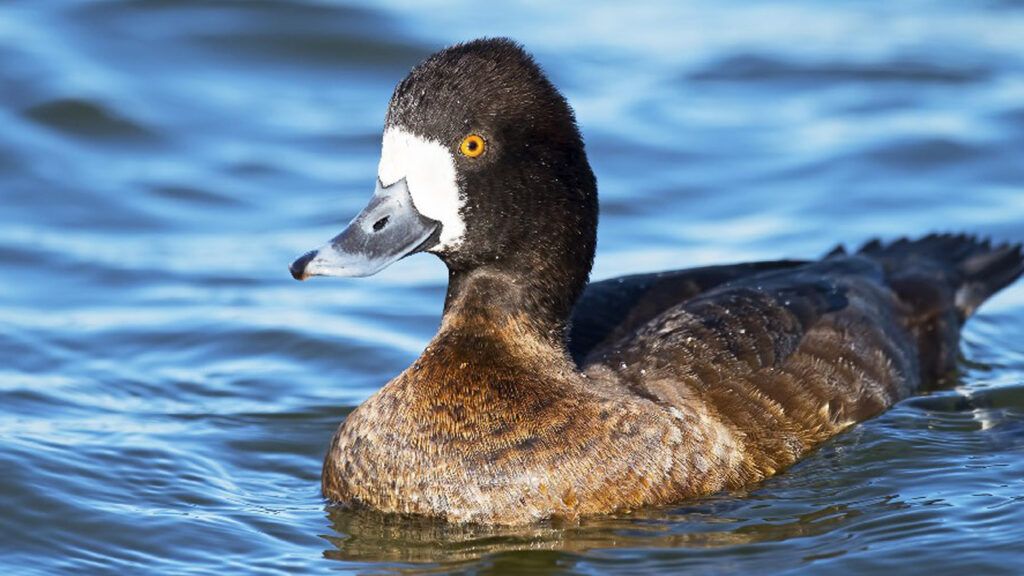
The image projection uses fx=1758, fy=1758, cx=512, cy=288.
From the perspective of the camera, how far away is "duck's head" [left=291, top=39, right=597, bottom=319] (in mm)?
6109

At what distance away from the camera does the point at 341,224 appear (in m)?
10.6

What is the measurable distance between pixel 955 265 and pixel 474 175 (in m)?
3.30

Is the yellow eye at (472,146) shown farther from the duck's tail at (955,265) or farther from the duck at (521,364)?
the duck's tail at (955,265)

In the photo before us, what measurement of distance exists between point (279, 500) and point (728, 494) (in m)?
1.75

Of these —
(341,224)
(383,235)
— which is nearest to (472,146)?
(383,235)

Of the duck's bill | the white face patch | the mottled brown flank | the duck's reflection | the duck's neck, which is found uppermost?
the white face patch

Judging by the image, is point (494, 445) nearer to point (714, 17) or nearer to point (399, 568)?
point (399, 568)

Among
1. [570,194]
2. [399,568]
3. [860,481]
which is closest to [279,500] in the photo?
[399,568]

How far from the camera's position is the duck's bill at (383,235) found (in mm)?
6168

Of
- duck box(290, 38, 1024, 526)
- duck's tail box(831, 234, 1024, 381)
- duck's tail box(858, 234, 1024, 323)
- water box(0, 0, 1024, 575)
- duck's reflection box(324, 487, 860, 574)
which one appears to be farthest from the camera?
duck's tail box(858, 234, 1024, 323)

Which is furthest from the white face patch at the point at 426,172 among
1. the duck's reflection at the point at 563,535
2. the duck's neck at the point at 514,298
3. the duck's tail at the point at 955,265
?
the duck's tail at the point at 955,265

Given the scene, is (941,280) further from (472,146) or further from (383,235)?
(383,235)

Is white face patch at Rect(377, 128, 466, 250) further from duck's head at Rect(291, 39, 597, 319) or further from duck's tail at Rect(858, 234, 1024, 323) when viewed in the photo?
duck's tail at Rect(858, 234, 1024, 323)

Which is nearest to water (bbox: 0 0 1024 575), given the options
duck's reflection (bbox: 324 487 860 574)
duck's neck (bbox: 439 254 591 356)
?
duck's reflection (bbox: 324 487 860 574)
